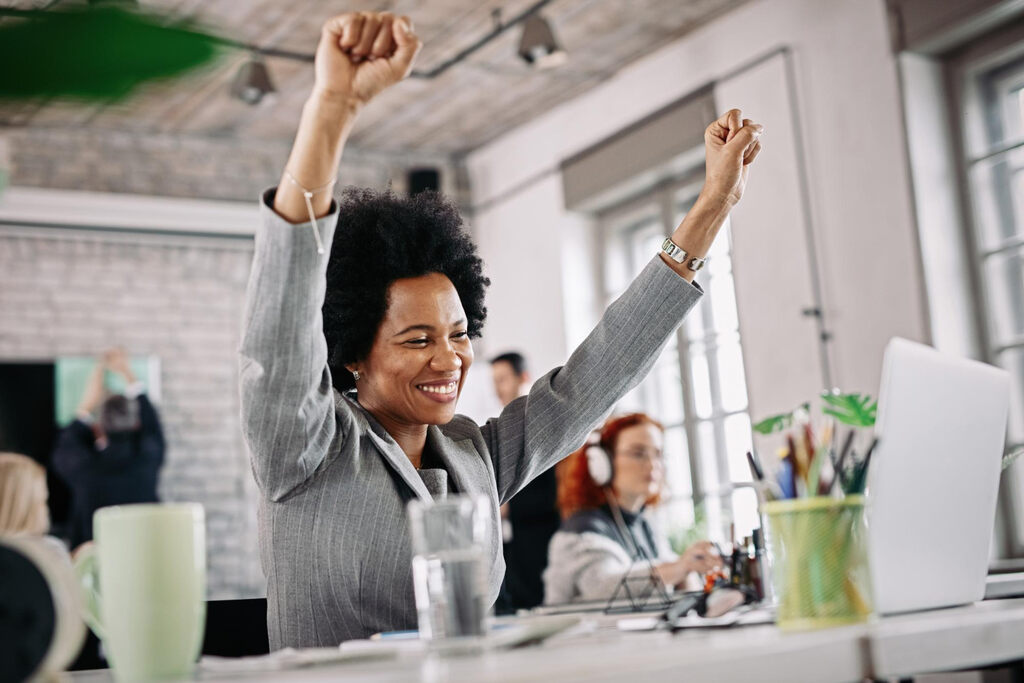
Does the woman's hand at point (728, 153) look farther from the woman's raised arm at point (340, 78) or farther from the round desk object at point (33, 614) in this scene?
the round desk object at point (33, 614)

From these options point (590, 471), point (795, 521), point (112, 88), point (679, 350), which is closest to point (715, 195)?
point (795, 521)

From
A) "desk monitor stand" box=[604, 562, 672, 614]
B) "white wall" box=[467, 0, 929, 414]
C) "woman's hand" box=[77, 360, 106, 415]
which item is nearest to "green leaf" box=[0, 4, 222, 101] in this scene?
"desk monitor stand" box=[604, 562, 672, 614]

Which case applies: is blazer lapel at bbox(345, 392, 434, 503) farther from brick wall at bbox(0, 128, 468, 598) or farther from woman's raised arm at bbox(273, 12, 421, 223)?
brick wall at bbox(0, 128, 468, 598)

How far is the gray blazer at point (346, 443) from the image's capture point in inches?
42.2

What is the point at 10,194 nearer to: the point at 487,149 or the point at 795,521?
the point at 487,149

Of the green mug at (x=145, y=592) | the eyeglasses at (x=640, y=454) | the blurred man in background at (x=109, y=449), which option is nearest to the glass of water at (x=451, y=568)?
the green mug at (x=145, y=592)

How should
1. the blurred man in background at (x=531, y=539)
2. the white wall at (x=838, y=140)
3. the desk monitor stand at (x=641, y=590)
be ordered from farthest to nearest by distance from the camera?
the white wall at (x=838, y=140) < the blurred man in background at (x=531, y=539) < the desk monitor stand at (x=641, y=590)

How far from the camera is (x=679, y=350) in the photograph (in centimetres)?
534

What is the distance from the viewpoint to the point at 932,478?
1081mm

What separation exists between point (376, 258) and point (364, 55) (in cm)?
58

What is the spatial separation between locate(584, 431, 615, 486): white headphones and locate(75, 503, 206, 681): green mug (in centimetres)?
278

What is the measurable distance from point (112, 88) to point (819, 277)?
4305 mm

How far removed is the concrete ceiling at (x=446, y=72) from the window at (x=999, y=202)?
1127 millimetres

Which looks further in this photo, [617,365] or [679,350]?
[679,350]
